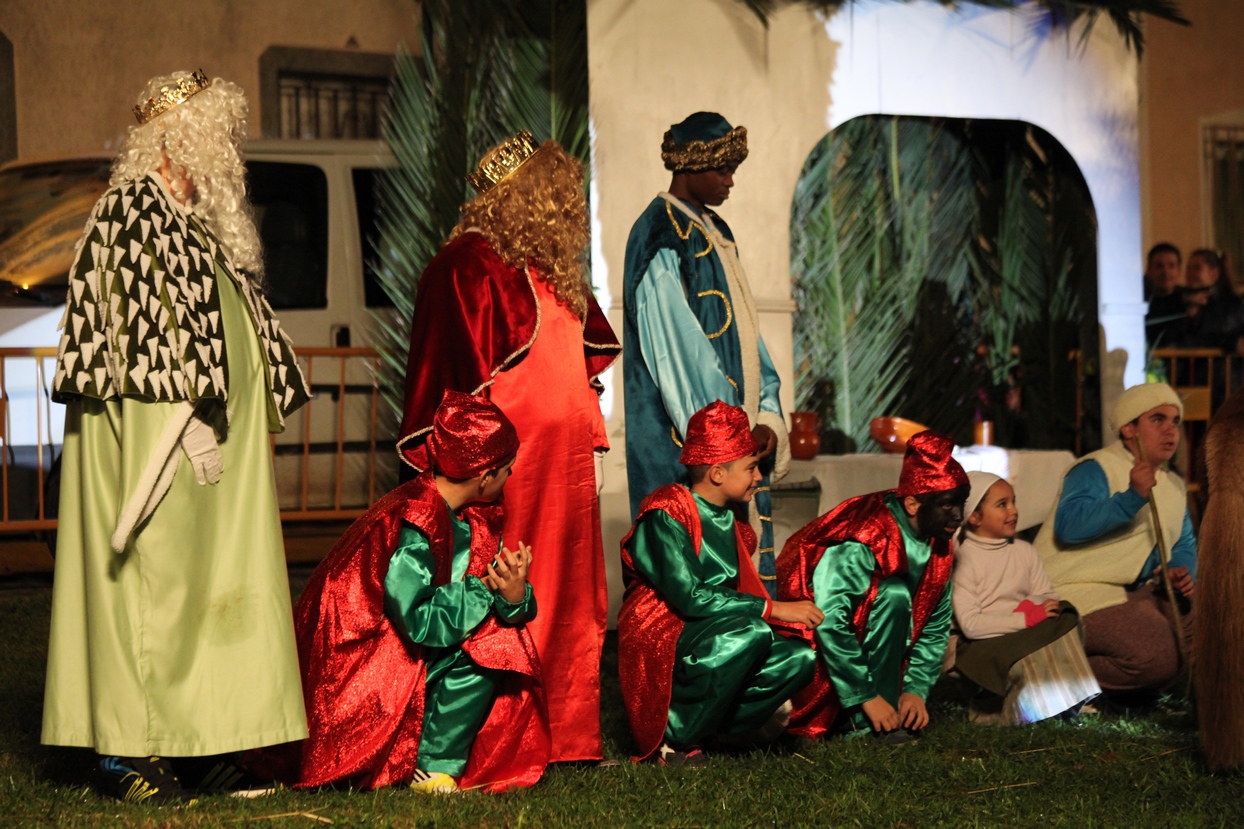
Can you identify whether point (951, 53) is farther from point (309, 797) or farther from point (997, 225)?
point (309, 797)

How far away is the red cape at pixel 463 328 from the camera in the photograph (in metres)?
3.90

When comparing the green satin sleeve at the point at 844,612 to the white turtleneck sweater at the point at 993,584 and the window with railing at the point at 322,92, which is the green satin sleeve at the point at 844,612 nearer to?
the white turtleneck sweater at the point at 993,584

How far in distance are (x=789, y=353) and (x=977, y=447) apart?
0.99 metres

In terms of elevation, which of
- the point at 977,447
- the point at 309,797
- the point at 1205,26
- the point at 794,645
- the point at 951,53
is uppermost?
the point at 1205,26

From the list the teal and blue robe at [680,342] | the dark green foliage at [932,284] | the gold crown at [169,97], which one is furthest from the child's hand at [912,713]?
the dark green foliage at [932,284]

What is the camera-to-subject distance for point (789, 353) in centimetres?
650

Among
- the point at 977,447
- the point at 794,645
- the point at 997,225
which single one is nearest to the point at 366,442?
the point at 977,447

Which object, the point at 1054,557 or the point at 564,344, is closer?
the point at 564,344

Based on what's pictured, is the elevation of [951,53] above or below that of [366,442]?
above

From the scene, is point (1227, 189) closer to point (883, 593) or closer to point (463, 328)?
point (883, 593)

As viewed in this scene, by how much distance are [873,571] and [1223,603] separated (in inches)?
40.6

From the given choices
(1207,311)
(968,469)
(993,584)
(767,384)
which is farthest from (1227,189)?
(767,384)

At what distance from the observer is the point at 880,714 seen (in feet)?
14.3

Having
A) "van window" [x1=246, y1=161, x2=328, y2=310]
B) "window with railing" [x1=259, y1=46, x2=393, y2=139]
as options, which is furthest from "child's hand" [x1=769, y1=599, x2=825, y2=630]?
"window with railing" [x1=259, y1=46, x2=393, y2=139]
